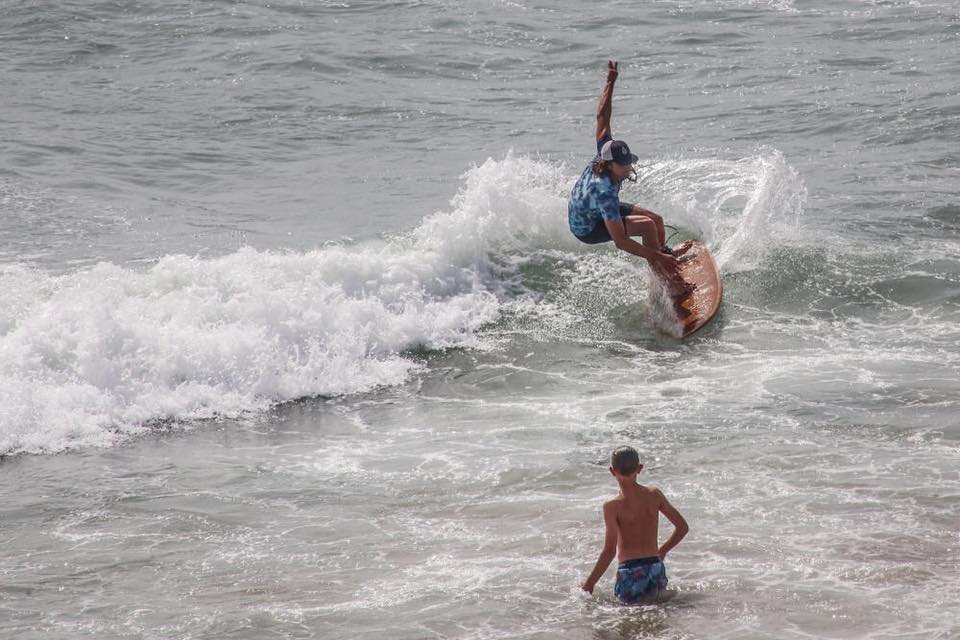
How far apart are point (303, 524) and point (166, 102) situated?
14121mm

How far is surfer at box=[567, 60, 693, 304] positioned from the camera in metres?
10.1

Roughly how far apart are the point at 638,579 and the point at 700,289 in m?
5.99

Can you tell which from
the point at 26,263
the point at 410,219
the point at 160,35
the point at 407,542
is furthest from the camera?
the point at 160,35

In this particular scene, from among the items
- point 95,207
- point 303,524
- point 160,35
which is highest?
point 160,35

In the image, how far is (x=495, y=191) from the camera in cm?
1341

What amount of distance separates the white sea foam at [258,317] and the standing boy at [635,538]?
4697mm

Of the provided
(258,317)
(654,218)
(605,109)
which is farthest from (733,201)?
(258,317)

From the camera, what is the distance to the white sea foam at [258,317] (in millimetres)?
9680

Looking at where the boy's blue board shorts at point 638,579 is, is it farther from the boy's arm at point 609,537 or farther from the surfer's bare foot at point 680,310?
the surfer's bare foot at point 680,310

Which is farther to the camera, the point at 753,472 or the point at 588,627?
the point at 753,472

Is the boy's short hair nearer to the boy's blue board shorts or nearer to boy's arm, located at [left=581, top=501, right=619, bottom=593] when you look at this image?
boy's arm, located at [left=581, top=501, right=619, bottom=593]

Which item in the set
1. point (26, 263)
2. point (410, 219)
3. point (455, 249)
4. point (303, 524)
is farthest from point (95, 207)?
point (303, 524)

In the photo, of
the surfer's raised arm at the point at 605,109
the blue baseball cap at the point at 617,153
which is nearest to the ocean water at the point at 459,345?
the blue baseball cap at the point at 617,153

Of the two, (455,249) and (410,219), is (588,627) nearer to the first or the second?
(455,249)
